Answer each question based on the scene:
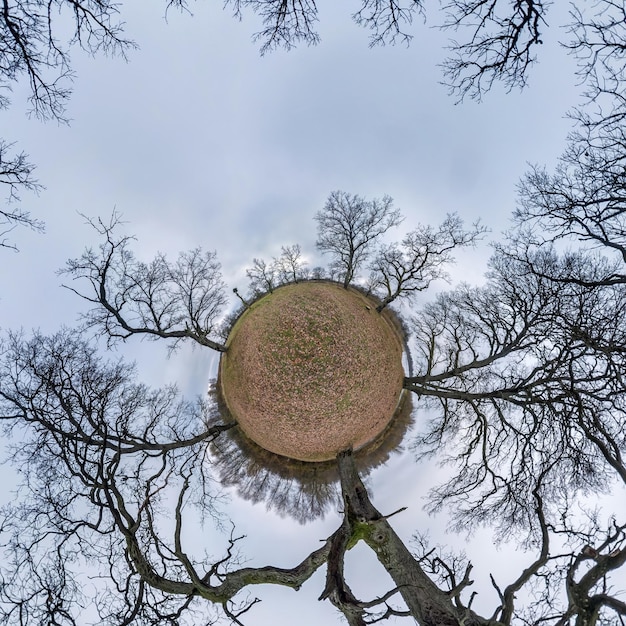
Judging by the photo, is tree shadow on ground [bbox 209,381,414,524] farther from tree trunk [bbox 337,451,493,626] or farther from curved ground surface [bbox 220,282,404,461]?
tree trunk [bbox 337,451,493,626]

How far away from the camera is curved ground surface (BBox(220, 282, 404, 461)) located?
9.17 metres

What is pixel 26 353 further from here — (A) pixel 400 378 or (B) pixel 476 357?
(B) pixel 476 357

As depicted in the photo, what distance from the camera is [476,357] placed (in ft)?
33.8

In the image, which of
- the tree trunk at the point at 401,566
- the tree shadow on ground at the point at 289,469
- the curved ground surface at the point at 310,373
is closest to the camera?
the tree trunk at the point at 401,566

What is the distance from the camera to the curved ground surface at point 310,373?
9172 millimetres

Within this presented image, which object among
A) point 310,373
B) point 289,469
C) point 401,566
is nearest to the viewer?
point 401,566

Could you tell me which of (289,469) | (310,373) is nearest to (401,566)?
(310,373)

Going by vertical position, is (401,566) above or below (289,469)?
below

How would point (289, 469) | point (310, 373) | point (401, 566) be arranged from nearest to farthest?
point (401, 566)
point (310, 373)
point (289, 469)

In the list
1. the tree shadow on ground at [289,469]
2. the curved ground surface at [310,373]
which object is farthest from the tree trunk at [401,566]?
the tree shadow on ground at [289,469]

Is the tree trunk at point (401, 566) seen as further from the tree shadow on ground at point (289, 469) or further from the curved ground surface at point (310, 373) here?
the tree shadow on ground at point (289, 469)

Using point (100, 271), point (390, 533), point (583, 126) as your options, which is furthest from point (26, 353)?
point (583, 126)

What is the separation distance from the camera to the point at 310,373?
9.12m

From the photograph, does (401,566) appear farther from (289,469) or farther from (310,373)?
(289,469)
